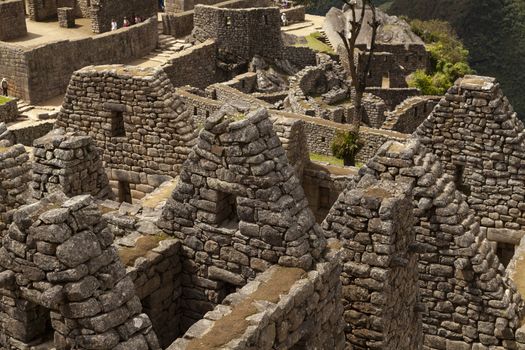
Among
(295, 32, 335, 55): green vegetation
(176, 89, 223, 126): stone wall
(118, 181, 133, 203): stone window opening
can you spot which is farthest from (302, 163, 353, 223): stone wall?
(295, 32, 335, 55): green vegetation

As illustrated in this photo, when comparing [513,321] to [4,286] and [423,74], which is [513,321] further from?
[423,74]

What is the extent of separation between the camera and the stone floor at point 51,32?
39.9m

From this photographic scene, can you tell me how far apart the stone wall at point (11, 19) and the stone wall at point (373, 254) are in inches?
1301

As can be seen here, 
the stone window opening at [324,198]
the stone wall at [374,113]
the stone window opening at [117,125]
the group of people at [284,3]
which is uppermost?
the stone window opening at [117,125]

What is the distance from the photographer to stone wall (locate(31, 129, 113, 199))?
10680 mm

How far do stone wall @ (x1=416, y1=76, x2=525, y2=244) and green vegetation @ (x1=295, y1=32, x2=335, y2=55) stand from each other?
36203 millimetres

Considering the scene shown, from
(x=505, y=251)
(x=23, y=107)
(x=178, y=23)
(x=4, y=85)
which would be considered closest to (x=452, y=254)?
(x=505, y=251)

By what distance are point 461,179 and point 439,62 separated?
129 ft

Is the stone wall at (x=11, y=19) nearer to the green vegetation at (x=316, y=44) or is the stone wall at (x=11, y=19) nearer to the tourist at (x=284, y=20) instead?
Answer: the green vegetation at (x=316, y=44)

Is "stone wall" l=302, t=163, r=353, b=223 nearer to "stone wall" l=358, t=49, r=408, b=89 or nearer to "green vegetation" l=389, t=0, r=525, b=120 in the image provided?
"stone wall" l=358, t=49, r=408, b=89

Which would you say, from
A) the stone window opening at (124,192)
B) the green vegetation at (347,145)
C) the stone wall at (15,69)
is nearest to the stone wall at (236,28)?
the stone wall at (15,69)

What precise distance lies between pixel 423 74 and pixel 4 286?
138ft

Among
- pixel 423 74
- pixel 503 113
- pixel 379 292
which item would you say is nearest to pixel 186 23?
pixel 423 74

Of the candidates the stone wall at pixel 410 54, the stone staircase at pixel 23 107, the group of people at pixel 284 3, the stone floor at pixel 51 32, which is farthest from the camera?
the group of people at pixel 284 3
